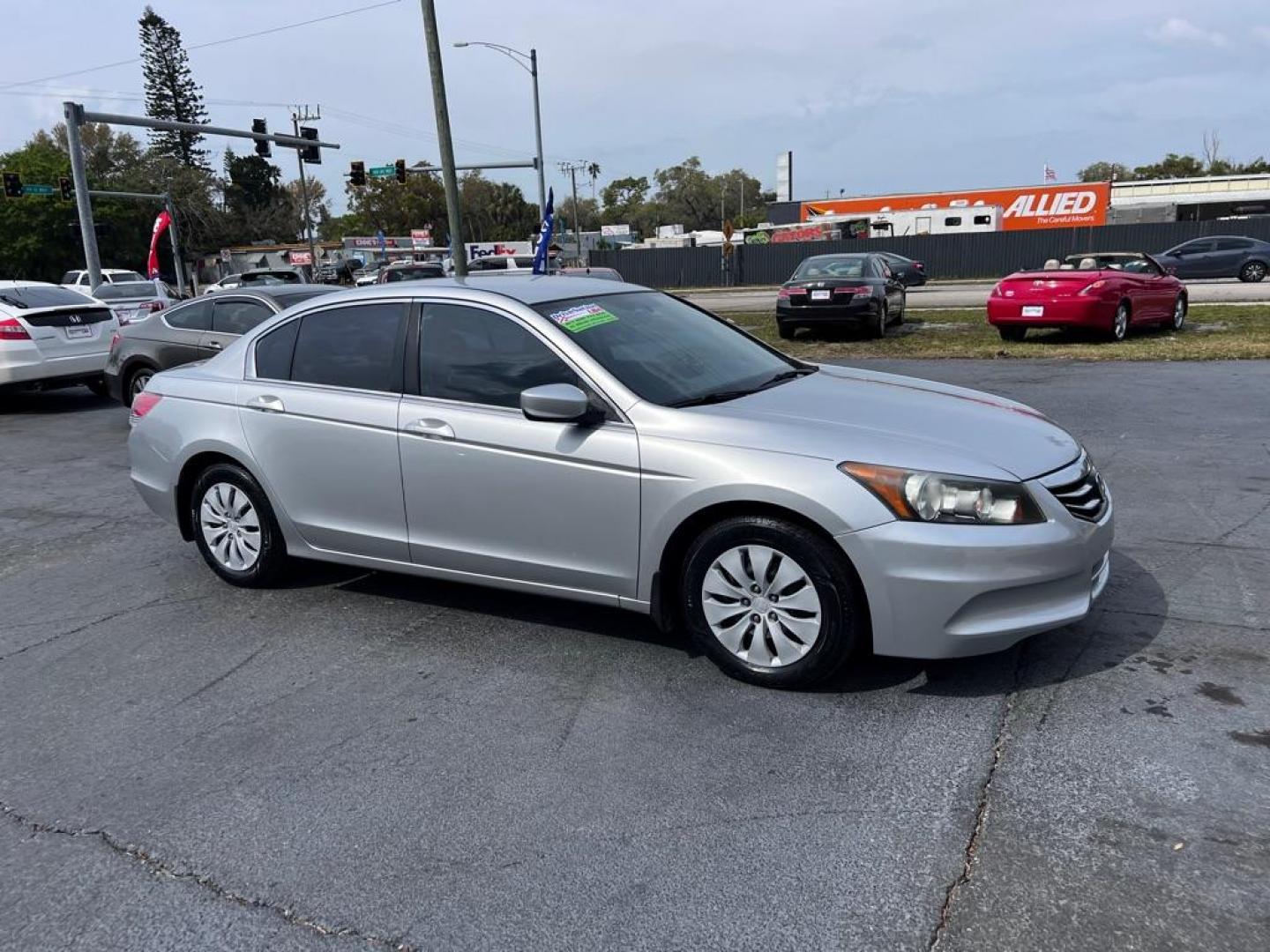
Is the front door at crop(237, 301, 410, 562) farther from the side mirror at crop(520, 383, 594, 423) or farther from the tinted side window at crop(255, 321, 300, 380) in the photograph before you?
the side mirror at crop(520, 383, 594, 423)

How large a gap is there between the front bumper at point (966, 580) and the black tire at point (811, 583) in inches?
3.1

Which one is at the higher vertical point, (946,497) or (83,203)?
(83,203)

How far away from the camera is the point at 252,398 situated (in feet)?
→ 16.6

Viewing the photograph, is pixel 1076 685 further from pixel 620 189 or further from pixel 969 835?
pixel 620 189

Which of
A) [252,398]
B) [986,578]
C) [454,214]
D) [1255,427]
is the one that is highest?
[454,214]

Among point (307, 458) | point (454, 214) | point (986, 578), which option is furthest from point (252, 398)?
point (454, 214)

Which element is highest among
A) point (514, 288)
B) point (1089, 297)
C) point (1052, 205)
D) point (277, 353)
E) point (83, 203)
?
point (83, 203)

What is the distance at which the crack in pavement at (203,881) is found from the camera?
2578mm

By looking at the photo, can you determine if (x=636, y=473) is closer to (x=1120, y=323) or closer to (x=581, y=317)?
(x=581, y=317)

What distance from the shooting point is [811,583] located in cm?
368

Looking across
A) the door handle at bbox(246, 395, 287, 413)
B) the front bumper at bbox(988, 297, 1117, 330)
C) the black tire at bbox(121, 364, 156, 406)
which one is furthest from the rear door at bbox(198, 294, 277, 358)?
the front bumper at bbox(988, 297, 1117, 330)

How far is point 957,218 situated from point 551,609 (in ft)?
157

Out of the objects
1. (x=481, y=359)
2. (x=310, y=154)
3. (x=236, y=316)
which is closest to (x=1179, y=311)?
(x=236, y=316)

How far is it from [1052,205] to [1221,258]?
19.7m
